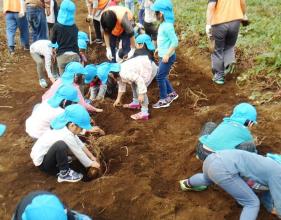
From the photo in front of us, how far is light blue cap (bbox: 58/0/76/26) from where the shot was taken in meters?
5.89

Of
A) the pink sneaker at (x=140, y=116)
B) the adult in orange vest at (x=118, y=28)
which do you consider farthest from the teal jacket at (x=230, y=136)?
the adult in orange vest at (x=118, y=28)

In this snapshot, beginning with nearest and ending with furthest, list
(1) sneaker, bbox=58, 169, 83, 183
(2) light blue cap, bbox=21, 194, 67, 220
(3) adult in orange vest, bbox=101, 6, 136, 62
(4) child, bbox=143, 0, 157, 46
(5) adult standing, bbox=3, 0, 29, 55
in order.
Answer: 1. (2) light blue cap, bbox=21, 194, 67, 220
2. (1) sneaker, bbox=58, 169, 83, 183
3. (3) adult in orange vest, bbox=101, 6, 136, 62
4. (4) child, bbox=143, 0, 157, 46
5. (5) adult standing, bbox=3, 0, 29, 55

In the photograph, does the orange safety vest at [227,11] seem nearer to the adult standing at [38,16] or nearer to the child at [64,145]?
the child at [64,145]

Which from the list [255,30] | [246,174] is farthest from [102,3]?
[246,174]

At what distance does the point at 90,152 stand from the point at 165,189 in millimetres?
1053

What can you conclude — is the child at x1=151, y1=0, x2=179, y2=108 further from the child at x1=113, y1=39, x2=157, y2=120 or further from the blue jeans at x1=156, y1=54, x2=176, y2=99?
the child at x1=113, y1=39, x2=157, y2=120

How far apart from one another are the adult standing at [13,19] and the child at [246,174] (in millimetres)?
5941

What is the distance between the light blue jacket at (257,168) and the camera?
3311mm

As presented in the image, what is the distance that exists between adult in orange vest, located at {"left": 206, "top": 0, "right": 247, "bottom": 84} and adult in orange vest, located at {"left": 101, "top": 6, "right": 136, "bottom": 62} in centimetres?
120

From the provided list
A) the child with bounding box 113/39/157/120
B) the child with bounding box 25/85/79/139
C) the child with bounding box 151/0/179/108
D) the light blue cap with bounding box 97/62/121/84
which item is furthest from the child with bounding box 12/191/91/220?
the child with bounding box 151/0/179/108

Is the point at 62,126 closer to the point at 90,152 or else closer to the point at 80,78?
the point at 90,152

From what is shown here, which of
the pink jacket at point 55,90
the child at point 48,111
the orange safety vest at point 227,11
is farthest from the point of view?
the orange safety vest at point 227,11

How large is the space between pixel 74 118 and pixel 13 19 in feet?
16.2

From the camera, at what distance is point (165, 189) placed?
4145 millimetres
